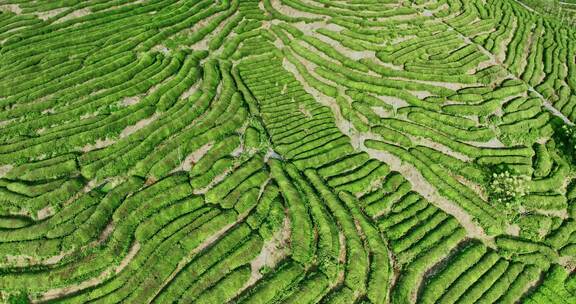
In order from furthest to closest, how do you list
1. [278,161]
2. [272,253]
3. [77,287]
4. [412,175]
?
[412,175] → [278,161] → [272,253] → [77,287]

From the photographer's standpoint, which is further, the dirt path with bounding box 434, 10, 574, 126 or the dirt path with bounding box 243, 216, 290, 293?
the dirt path with bounding box 434, 10, 574, 126

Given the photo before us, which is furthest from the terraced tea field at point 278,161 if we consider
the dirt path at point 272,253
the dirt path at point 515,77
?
the dirt path at point 515,77

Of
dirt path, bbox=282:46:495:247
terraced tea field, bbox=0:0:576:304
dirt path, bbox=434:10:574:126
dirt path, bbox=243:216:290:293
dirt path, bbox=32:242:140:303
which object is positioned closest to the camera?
dirt path, bbox=32:242:140:303

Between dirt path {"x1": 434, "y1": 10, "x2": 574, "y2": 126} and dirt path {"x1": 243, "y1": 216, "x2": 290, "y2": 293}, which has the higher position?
dirt path {"x1": 434, "y1": 10, "x2": 574, "y2": 126}

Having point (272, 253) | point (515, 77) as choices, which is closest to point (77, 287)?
point (272, 253)

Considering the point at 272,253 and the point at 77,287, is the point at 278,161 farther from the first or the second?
the point at 77,287

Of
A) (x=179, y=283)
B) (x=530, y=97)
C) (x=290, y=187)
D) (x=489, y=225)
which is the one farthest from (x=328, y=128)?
(x=530, y=97)

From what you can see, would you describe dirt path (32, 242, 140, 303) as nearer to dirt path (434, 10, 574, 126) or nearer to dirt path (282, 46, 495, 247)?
dirt path (282, 46, 495, 247)

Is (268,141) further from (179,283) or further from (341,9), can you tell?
(341,9)

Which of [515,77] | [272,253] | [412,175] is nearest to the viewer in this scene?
[272,253]

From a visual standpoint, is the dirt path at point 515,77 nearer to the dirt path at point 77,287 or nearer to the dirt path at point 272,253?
the dirt path at point 272,253

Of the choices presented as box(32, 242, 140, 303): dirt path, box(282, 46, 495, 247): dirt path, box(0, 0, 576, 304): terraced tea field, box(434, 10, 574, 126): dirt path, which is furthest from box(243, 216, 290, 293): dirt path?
box(434, 10, 574, 126): dirt path
